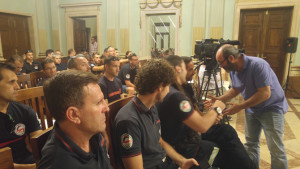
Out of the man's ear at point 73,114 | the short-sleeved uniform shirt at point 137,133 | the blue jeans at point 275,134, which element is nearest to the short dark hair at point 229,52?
the blue jeans at point 275,134

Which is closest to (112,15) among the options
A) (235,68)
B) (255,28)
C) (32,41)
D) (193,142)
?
(32,41)

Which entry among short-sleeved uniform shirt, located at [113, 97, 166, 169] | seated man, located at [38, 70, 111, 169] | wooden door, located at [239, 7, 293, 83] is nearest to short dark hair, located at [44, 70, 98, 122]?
seated man, located at [38, 70, 111, 169]

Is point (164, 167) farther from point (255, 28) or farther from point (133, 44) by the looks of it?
point (133, 44)

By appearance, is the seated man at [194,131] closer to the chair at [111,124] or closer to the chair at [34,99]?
the chair at [111,124]

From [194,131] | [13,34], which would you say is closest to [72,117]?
[194,131]

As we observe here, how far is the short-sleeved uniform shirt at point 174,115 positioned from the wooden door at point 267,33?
16.8 feet

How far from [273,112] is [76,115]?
1.70 meters

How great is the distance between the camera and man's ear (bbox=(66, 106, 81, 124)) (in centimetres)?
76

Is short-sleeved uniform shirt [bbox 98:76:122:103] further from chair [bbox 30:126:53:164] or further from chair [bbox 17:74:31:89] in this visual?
chair [bbox 30:126:53:164]

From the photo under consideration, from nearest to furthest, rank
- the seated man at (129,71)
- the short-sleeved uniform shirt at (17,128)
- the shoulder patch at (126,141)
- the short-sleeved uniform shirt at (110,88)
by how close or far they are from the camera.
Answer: the shoulder patch at (126,141) → the short-sleeved uniform shirt at (17,128) → the short-sleeved uniform shirt at (110,88) → the seated man at (129,71)

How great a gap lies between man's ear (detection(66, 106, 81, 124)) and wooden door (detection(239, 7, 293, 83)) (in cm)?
591

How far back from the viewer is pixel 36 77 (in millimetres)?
2943

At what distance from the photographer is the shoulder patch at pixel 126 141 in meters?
1.02

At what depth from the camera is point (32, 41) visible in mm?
7391
